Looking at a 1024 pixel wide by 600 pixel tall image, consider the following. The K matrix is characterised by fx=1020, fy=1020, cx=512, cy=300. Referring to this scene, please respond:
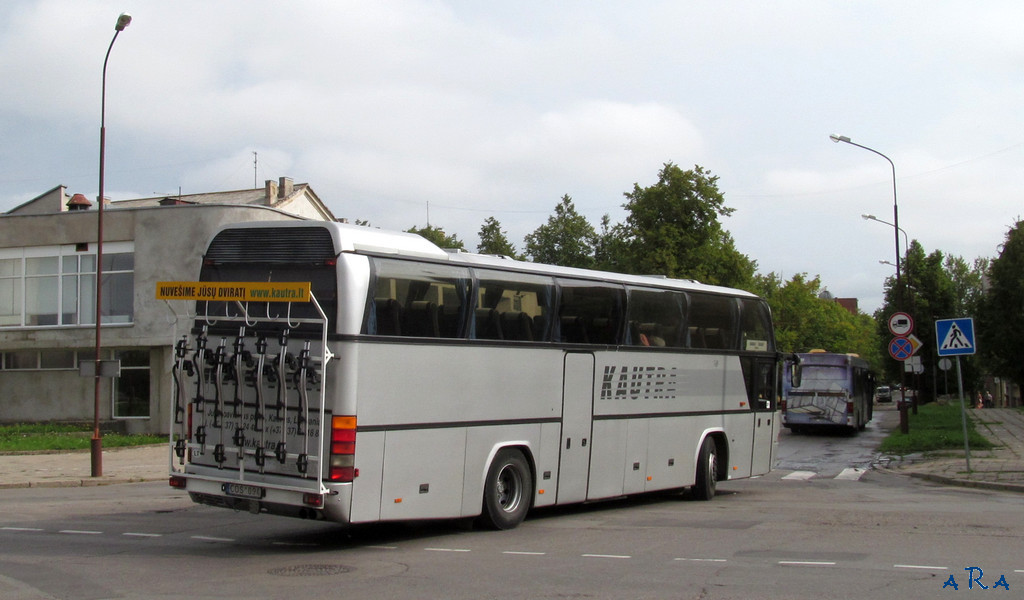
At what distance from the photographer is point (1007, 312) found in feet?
180

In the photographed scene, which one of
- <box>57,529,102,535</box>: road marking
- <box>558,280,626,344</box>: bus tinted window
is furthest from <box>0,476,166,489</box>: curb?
<box>558,280,626,344</box>: bus tinted window

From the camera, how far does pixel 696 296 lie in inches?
636

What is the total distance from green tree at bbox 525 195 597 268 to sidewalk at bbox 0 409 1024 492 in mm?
61758

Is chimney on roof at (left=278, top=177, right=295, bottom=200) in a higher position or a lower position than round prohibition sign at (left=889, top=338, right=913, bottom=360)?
higher

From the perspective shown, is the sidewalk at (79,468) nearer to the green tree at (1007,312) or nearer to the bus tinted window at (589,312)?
the bus tinted window at (589,312)

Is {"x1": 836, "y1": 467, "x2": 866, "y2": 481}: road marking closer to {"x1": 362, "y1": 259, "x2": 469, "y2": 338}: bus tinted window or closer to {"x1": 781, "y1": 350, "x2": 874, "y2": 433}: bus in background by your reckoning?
{"x1": 781, "y1": 350, "x2": 874, "y2": 433}: bus in background

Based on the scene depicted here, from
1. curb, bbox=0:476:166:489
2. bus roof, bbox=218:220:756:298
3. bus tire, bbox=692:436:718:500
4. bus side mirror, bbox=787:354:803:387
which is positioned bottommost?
curb, bbox=0:476:166:489

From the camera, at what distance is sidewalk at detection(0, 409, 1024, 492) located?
19.4 meters

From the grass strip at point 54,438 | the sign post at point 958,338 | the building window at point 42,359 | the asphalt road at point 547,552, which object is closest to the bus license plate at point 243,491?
the asphalt road at point 547,552

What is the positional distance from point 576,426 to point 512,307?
2099 mm

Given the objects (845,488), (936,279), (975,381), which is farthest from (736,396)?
(975,381)

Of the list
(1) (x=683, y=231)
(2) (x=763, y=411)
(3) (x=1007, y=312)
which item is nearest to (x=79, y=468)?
(2) (x=763, y=411)

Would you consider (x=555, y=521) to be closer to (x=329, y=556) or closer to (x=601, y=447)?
(x=601, y=447)

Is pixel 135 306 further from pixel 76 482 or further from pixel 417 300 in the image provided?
pixel 417 300
